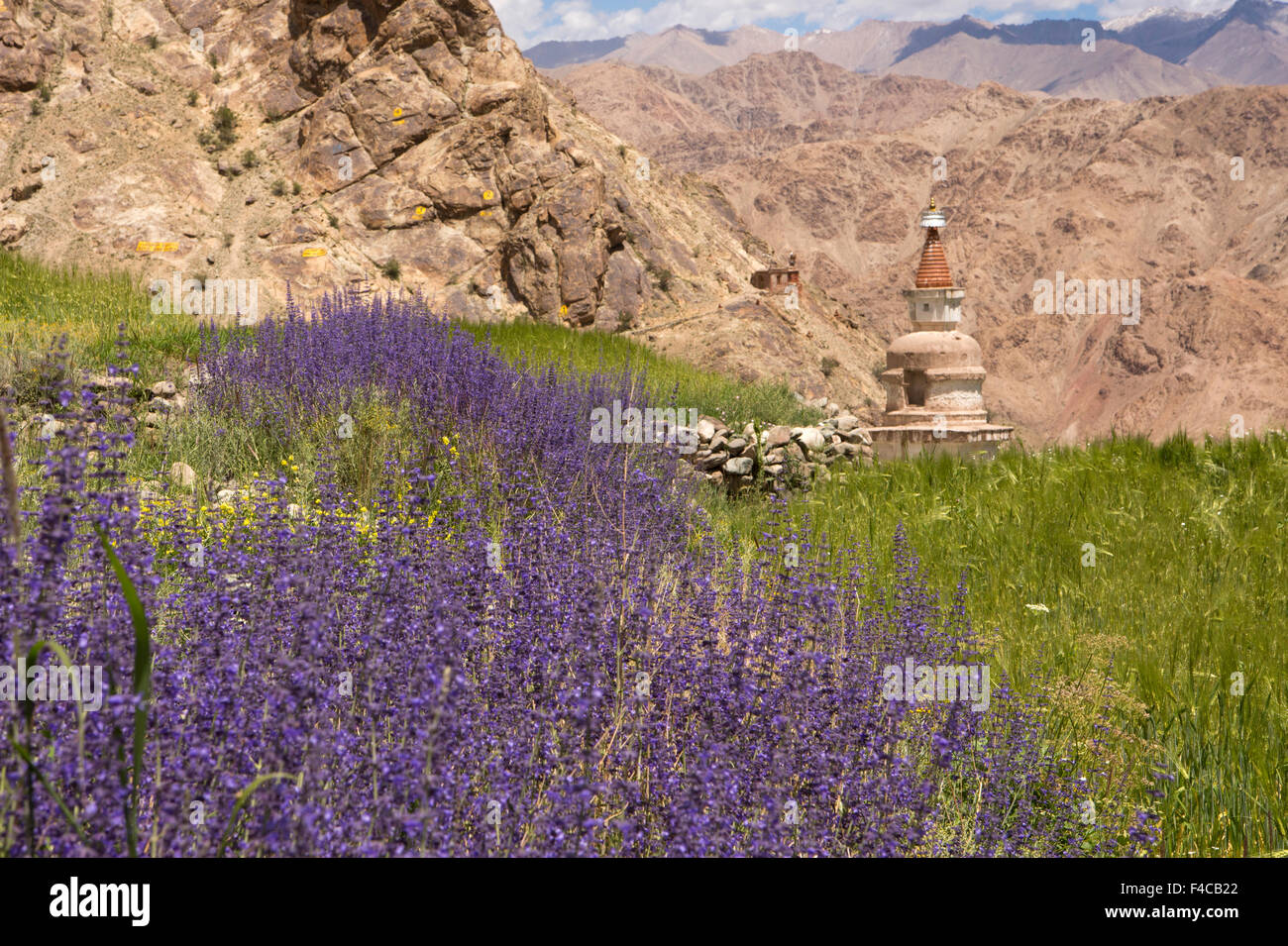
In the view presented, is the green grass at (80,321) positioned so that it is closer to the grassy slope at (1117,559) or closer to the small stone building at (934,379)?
the grassy slope at (1117,559)

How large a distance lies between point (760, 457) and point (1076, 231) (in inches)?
3460

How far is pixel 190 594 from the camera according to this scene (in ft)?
10.5

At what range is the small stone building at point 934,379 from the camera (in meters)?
12.2

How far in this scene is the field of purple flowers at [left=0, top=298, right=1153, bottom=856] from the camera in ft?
6.48

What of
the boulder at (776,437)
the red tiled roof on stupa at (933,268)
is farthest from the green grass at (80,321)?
the red tiled roof on stupa at (933,268)

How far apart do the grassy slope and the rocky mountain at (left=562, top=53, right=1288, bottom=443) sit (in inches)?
2105

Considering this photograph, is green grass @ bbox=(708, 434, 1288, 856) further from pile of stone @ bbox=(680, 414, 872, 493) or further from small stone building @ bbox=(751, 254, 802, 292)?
small stone building @ bbox=(751, 254, 802, 292)

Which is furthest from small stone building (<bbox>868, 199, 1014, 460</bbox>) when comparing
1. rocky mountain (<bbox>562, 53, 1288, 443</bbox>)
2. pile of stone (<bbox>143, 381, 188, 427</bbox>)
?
rocky mountain (<bbox>562, 53, 1288, 443</bbox>)

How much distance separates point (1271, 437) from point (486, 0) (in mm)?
16299

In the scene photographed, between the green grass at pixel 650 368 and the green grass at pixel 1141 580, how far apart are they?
2.68 metres

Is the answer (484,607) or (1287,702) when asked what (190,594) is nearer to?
(484,607)

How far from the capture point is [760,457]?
8.36 m

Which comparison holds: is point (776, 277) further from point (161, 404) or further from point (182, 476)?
point (182, 476)

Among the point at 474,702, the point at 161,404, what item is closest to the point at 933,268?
the point at 161,404
